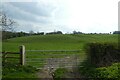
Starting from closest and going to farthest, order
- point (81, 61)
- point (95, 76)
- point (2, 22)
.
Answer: point (95, 76)
point (81, 61)
point (2, 22)

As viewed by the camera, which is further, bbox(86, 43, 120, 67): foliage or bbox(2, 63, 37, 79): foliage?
bbox(86, 43, 120, 67): foliage

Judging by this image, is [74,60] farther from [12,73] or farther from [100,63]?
[12,73]

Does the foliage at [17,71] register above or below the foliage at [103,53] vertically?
below

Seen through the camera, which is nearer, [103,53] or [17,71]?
[17,71]

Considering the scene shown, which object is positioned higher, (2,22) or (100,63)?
(2,22)

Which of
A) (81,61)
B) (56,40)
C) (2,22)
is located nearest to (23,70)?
(81,61)

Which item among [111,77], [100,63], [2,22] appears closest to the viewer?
[111,77]

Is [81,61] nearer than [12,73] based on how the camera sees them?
No

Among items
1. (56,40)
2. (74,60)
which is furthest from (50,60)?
(56,40)

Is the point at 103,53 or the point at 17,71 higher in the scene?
the point at 103,53

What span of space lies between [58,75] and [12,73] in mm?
2780

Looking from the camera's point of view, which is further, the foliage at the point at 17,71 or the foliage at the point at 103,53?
the foliage at the point at 103,53

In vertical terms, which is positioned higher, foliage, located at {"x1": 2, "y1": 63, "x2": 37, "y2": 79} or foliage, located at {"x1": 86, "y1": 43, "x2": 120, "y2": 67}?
foliage, located at {"x1": 86, "y1": 43, "x2": 120, "y2": 67}

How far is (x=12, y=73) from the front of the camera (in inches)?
667
